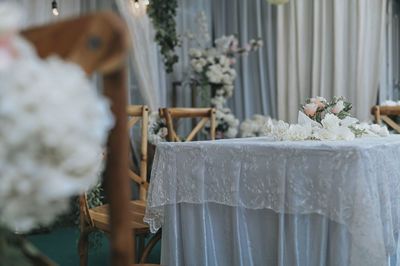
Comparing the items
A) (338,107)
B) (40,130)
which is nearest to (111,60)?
(40,130)

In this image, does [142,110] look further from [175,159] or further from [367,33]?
[367,33]

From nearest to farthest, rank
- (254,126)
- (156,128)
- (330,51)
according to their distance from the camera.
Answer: (156,128)
(330,51)
(254,126)

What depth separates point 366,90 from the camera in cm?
324

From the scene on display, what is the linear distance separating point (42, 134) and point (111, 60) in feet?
0.46

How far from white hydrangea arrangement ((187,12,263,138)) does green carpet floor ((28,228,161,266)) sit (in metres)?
1.46

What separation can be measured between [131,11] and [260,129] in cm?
161

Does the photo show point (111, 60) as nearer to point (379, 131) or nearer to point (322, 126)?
point (322, 126)

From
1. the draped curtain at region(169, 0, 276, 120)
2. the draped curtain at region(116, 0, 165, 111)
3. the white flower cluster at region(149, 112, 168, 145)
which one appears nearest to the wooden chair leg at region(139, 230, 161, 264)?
the white flower cluster at region(149, 112, 168, 145)

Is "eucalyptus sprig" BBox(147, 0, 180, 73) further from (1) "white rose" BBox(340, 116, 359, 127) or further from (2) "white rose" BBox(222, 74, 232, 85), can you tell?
(1) "white rose" BBox(340, 116, 359, 127)

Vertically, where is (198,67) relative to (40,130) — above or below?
above

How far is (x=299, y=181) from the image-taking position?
1.40 meters

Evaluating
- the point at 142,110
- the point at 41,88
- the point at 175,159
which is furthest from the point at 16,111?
the point at 142,110

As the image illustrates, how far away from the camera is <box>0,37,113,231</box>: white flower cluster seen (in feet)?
1.67

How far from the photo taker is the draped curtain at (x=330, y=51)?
3.24 meters
